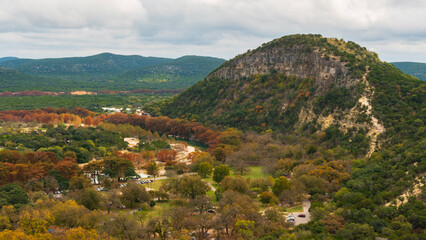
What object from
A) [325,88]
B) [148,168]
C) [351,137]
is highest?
[325,88]

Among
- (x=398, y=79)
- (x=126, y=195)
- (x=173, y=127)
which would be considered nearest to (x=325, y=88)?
(x=398, y=79)

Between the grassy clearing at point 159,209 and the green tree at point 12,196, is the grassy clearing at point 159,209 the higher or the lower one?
the lower one

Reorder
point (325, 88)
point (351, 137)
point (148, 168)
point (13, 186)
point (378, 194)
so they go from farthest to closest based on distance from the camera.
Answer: point (325, 88), point (351, 137), point (148, 168), point (13, 186), point (378, 194)

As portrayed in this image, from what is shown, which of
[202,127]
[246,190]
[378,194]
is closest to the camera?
[378,194]

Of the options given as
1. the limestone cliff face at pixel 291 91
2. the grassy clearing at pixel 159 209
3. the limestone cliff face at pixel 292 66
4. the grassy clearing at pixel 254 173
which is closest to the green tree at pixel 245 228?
the grassy clearing at pixel 159 209

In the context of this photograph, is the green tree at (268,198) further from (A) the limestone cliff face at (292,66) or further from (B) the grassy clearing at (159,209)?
(A) the limestone cliff face at (292,66)

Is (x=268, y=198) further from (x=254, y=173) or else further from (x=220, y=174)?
(x=254, y=173)

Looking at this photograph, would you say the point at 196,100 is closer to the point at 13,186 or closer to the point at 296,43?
the point at 296,43

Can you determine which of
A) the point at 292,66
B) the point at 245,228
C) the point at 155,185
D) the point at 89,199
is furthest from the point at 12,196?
the point at 292,66
